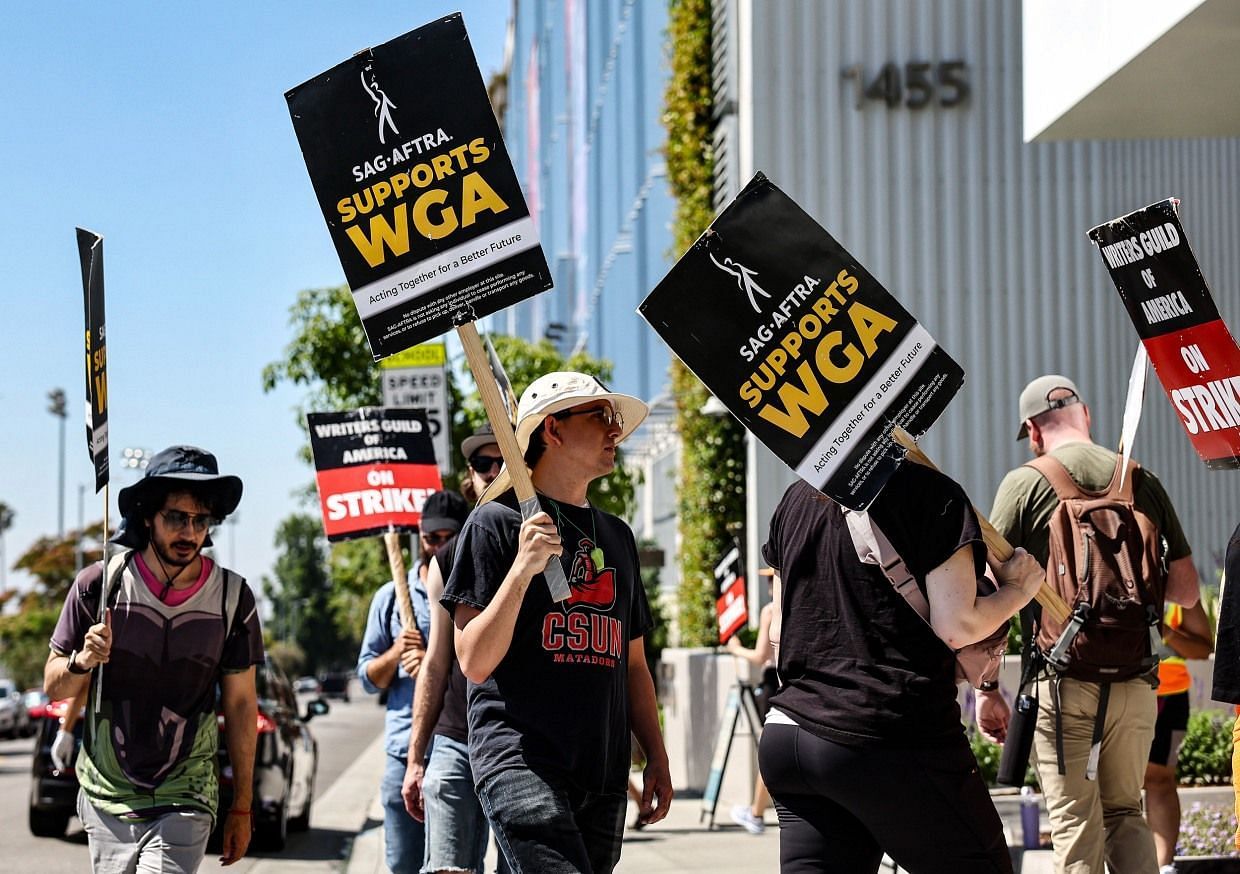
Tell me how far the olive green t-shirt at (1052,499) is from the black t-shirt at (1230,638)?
1.27 metres

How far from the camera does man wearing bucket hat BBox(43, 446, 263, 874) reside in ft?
16.2

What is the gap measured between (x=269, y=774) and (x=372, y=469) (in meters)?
4.15

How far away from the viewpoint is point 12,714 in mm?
45906

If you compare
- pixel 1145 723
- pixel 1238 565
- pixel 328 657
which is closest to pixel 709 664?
pixel 1145 723

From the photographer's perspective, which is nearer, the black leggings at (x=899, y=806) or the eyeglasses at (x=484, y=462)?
the black leggings at (x=899, y=806)

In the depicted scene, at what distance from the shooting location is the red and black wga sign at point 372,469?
909 cm

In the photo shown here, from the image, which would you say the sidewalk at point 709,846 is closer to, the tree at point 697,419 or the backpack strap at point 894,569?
the backpack strap at point 894,569

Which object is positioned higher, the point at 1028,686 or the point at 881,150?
the point at 881,150

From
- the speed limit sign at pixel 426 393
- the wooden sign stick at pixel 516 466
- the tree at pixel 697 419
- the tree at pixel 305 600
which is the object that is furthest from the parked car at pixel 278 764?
the tree at pixel 305 600

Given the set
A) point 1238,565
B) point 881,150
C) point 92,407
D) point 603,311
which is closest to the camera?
point 1238,565

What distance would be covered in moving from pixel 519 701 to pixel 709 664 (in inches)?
412

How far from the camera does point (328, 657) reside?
157 metres

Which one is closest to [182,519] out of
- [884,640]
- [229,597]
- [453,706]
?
[229,597]

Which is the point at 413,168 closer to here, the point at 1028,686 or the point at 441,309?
the point at 441,309
